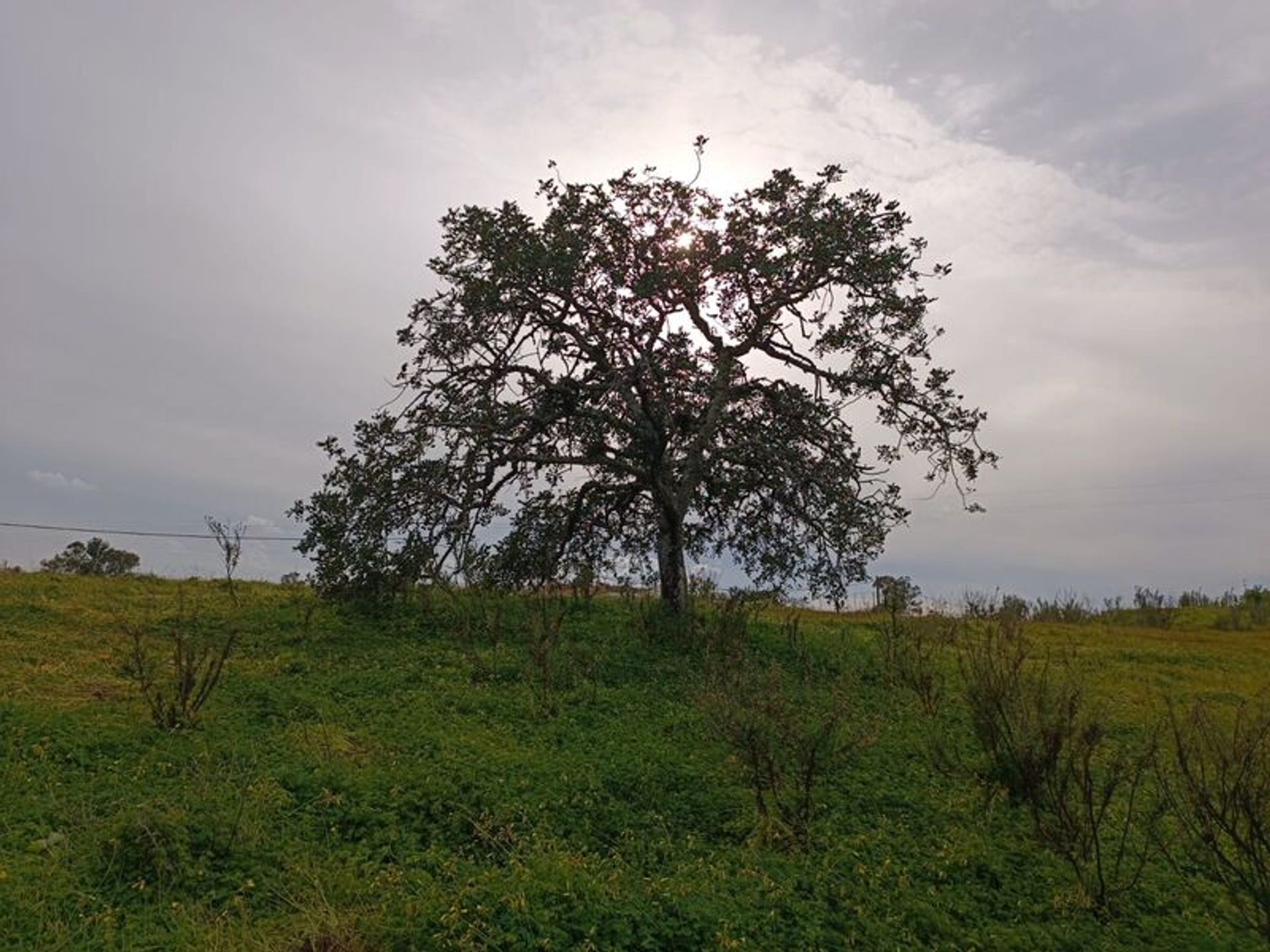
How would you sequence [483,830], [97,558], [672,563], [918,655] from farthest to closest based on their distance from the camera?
[97,558], [672,563], [918,655], [483,830]

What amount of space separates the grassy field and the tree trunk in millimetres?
3415

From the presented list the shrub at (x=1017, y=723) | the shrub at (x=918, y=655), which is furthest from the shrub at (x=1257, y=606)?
the shrub at (x=1017, y=723)

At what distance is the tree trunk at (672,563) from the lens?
14453mm

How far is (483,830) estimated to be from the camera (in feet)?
20.9

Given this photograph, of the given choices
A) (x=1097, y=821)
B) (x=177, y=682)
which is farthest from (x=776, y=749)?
(x=177, y=682)

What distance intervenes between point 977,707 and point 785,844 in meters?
2.47

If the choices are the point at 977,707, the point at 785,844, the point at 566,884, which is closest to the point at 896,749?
the point at 977,707

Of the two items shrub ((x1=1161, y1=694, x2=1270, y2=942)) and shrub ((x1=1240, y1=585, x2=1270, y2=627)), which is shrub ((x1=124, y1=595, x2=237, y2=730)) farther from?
shrub ((x1=1240, y1=585, x2=1270, y2=627))

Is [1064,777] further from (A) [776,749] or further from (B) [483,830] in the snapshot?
(B) [483,830]

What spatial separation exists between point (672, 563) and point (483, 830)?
28.4 ft

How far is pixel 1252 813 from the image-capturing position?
5289mm

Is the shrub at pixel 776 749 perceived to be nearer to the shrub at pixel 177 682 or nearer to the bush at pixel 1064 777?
the bush at pixel 1064 777

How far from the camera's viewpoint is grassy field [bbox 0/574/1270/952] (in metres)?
5.15

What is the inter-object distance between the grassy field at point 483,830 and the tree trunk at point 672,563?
341cm
